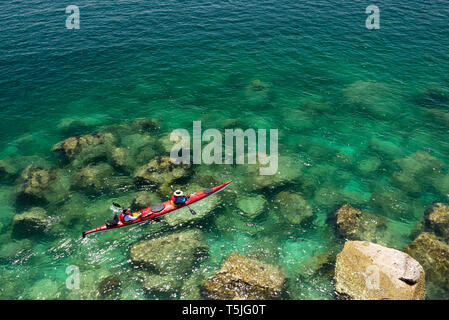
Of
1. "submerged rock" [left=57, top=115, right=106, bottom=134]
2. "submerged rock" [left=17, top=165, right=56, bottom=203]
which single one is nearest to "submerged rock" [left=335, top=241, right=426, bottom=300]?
"submerged rock" [left=17, top=165, right=56, bottom=203]

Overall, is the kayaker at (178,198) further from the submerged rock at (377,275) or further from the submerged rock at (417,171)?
the submerged rock at (417,171)

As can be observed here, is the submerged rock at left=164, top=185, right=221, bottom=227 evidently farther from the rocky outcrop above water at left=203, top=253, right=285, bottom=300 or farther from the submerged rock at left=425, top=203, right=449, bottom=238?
the submerged rock at left=425, top=203, right=449, bottom=238

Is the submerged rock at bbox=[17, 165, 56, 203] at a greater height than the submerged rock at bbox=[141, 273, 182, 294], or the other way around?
the submerged rock at bbox=[17, 165, 56, 203]

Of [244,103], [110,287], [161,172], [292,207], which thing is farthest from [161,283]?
[244,103]

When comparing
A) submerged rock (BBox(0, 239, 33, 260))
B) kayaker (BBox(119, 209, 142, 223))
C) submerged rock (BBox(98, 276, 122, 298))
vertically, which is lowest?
submerged rock (BBox(98, 276, 122, 298))

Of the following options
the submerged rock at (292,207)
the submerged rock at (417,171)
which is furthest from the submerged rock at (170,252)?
the submerged rock at (417,171)

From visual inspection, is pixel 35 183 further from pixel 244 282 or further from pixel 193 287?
pixel 244 282
